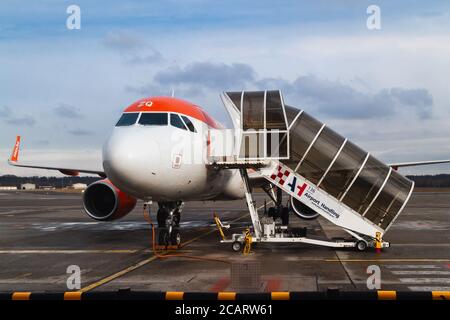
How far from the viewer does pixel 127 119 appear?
44.1 feet

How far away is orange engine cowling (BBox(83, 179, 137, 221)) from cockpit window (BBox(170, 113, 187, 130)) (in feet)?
15.5

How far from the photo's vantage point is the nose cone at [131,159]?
11852 millimetres

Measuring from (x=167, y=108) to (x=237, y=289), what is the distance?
661 cm

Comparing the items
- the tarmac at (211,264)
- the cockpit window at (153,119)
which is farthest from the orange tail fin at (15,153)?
the cockpit window at (153,119)

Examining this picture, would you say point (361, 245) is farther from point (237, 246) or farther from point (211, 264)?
point (211, 264)

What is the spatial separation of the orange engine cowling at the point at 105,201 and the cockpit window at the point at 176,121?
4.73 metres

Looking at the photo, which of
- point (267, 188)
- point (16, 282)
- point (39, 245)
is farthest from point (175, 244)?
point (267, 188)

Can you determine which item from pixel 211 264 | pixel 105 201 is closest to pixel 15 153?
pixel 105 201

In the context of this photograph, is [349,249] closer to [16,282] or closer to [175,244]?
[175,244]

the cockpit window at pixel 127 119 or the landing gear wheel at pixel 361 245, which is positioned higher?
the cockpit window at pixel 127 119

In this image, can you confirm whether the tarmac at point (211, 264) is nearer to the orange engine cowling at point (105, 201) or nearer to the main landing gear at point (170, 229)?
the main landing gear at point (170, 229)

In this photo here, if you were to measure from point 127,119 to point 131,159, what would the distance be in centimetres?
201

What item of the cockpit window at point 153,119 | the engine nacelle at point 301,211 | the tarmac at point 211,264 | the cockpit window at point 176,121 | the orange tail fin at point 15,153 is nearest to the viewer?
the tarmac at point 211,264
